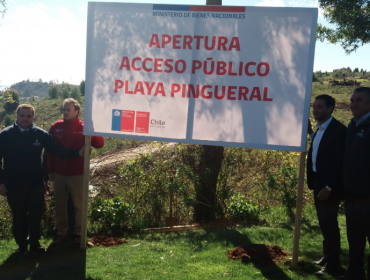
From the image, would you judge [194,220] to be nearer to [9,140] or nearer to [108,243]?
[108,243]

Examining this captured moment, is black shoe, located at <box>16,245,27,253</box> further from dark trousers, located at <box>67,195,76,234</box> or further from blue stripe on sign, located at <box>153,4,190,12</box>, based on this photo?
blue stripe on sign, located at <box>153,4,190,12</box>

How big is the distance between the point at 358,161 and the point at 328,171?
44 centimetres

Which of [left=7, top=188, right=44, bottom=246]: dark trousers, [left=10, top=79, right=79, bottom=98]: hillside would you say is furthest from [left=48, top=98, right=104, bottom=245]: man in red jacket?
[left=10, top=79, right=79, bottom=98]: hillside

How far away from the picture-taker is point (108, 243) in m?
5.78

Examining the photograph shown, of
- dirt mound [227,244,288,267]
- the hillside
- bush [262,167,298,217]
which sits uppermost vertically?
the hillside

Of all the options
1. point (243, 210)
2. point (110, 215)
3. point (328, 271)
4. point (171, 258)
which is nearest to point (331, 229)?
point (328, 271)

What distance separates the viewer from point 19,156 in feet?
16.7

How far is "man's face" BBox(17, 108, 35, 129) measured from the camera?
512 cm

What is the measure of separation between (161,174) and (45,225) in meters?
2.28

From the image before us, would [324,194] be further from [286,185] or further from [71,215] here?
[71,215]

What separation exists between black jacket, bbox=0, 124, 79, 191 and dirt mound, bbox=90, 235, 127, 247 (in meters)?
1.32

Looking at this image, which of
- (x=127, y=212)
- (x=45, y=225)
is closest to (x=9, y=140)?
(x=45, y=225)

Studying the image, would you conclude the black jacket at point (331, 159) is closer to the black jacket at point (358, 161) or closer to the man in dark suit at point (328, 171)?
the man in dark suit at point (328, 171)

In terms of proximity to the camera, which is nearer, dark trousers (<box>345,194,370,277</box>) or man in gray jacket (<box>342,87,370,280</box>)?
man in gray jacket (<box>342,87,370,280</box>)
